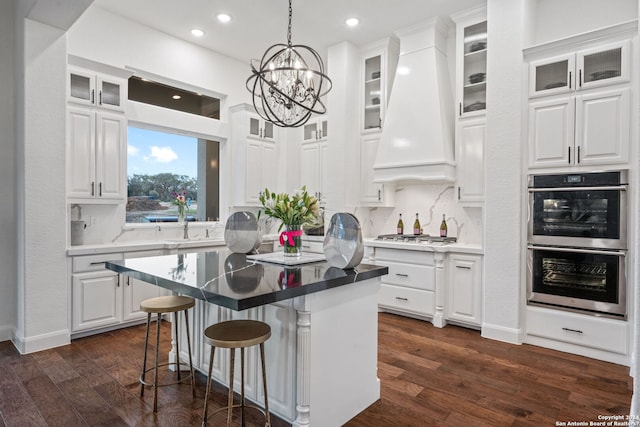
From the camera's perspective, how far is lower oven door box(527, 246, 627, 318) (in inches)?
124

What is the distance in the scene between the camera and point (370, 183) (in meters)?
5.04

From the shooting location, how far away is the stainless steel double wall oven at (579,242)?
314cm

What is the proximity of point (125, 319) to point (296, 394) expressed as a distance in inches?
103

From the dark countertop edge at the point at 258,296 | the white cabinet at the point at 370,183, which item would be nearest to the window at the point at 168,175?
the white cabinet at the point at 370,183

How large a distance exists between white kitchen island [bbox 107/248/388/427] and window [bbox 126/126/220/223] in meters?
2.32

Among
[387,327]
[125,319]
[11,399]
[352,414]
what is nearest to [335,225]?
[352,414]

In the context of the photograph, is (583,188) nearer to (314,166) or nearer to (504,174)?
(504,174)

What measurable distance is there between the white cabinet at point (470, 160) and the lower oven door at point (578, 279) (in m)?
0.83

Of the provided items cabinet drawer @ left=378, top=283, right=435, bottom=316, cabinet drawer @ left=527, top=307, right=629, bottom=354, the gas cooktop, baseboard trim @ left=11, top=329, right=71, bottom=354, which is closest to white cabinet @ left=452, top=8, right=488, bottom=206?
the gas cooktop

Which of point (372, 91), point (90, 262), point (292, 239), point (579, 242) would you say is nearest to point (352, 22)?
point (372, 91)

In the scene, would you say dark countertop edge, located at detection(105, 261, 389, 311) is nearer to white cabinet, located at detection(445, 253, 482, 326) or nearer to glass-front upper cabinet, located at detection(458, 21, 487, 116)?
white cabinet, located at detection(445, 253, 482, 326)

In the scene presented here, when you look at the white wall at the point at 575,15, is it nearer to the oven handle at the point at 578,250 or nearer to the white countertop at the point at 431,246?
the oven handle at the point at 578,250

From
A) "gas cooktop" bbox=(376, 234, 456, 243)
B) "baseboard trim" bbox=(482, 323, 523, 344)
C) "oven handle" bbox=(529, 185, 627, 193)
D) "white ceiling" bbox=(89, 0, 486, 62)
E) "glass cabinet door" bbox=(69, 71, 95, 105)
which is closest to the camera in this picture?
"oven handle" bbox=(529, 185, 627, 193)

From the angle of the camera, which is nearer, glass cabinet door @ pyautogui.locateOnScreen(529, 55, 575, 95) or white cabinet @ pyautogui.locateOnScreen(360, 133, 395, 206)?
glass cabinet door @ pyautogui.locateOnScreen(529, 55, 575, 95)
